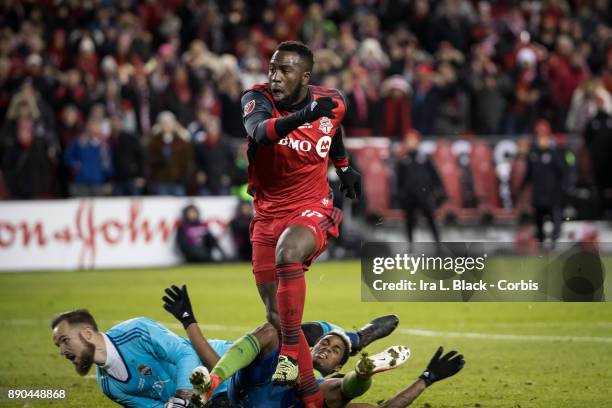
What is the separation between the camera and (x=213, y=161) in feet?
70.3

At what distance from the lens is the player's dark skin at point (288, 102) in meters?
7.93

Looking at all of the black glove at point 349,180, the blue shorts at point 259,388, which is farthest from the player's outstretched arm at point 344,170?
the blue shorts at point 259,388

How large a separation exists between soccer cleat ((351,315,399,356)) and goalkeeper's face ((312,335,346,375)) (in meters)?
0.76

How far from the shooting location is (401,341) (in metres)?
12.2

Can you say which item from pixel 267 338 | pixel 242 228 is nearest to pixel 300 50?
pixel 267 338

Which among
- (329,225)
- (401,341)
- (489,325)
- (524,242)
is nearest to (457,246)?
(524,242)

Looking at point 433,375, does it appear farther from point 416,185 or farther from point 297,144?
point 416,185

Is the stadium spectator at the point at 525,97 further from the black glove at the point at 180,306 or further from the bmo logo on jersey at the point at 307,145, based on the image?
the black glove at the point at 180,306

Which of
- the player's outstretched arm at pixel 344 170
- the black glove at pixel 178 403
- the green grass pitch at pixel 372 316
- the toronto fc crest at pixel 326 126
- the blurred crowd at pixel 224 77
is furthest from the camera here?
the blurred crowd at pixel 224 77

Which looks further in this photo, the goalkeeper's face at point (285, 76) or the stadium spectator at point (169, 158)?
the stadium spectator at point (169, 158)

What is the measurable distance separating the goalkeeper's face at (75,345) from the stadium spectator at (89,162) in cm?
1317

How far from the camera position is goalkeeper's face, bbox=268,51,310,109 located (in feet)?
26.9

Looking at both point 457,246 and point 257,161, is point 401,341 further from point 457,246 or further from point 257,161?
point 457,246

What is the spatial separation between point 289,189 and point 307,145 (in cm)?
34
